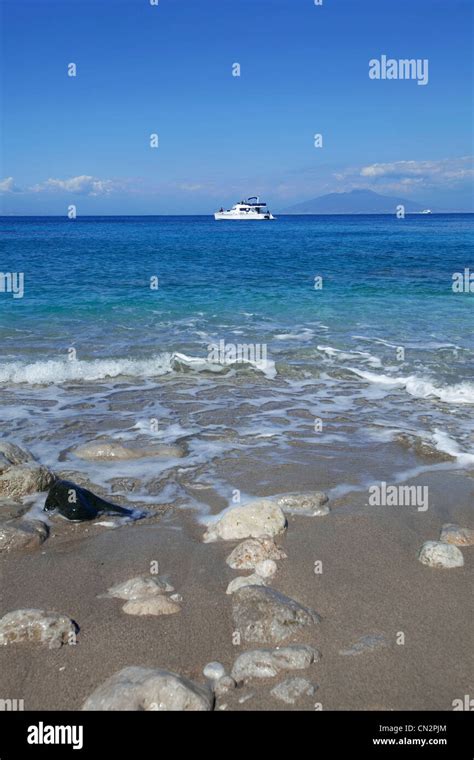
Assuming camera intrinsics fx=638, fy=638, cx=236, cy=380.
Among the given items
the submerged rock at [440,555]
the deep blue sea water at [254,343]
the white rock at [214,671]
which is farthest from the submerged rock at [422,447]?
the white rock at [214,671]

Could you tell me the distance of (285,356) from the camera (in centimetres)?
1453

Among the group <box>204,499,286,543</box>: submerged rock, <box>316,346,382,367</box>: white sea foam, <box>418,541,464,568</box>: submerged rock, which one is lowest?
<box>418,541,464,568</box>: submerged rock

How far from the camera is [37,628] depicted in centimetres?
466

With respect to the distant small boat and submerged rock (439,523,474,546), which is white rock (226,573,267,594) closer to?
submerged rock (439,523,474,546)

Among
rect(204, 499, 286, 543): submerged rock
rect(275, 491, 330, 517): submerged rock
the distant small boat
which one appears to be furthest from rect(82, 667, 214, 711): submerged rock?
the distant small boat

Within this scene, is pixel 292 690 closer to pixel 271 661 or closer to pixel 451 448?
pixel 271 661

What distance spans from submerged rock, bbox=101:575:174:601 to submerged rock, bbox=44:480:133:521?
1408 mm

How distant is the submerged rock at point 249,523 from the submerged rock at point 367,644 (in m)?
1.69

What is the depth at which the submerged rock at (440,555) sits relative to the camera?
5648 mm

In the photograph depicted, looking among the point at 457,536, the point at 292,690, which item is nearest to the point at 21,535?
the point at 292,690

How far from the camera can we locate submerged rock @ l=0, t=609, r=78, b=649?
15.1 feet

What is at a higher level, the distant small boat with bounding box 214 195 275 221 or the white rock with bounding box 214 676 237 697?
the distant small boat with bounding box 214 195 275 221

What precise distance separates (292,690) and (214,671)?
1.78 feet
